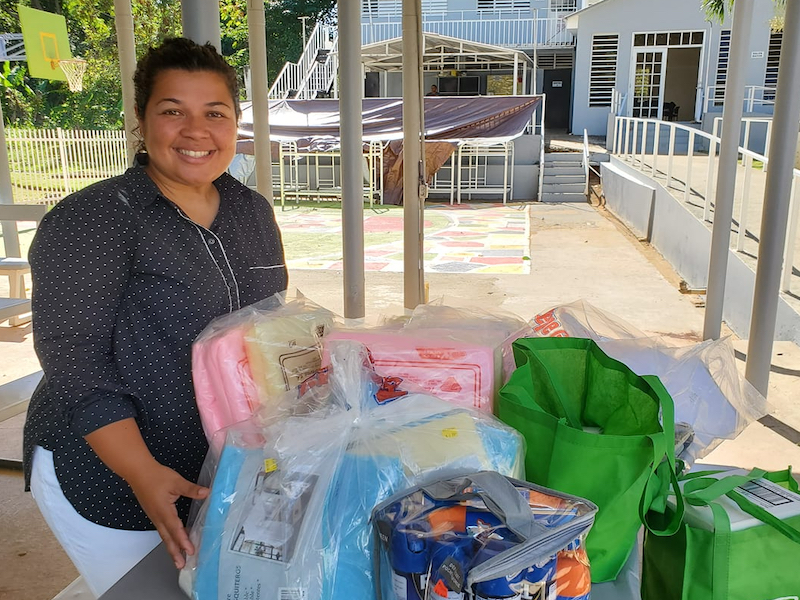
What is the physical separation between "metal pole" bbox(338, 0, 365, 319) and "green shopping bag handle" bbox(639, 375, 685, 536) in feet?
8.59

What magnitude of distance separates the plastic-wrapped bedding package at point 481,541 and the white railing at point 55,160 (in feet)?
44.2

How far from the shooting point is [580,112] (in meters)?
20.0

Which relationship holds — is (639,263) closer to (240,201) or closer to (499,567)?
(240,201)

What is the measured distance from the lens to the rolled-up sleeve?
1.23m

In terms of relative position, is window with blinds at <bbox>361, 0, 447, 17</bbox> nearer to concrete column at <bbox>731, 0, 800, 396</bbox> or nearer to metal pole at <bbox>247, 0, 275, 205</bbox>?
metal pole at <bbox>247, 0, 275, 205</bbox>

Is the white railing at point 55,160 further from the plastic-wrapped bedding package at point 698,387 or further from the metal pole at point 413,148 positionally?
the plastic-wrapped bedding package at point 698,387

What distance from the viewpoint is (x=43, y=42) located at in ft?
19.0

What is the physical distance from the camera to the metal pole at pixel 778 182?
340 cm

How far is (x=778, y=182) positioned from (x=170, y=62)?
3.17m

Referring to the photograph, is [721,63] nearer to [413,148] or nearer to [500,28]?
[500,28]

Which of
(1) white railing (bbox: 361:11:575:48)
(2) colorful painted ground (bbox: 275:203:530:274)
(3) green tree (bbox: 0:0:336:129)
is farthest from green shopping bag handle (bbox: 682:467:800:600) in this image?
(1) white railing (bbox: 361:11:575:48)

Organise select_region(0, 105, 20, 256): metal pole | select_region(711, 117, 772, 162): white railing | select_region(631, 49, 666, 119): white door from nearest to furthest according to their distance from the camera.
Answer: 1. select_region(711, 117, 772, 162): white railing
2. select_region(0, 105, 20, 256): metal pole
3. select_region(631, 49, 666, 119): white door

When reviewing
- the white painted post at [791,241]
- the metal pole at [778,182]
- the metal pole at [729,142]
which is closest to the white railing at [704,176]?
the white painted post at [791,241]

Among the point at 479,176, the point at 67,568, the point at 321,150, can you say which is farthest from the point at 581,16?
the point at 67,568
